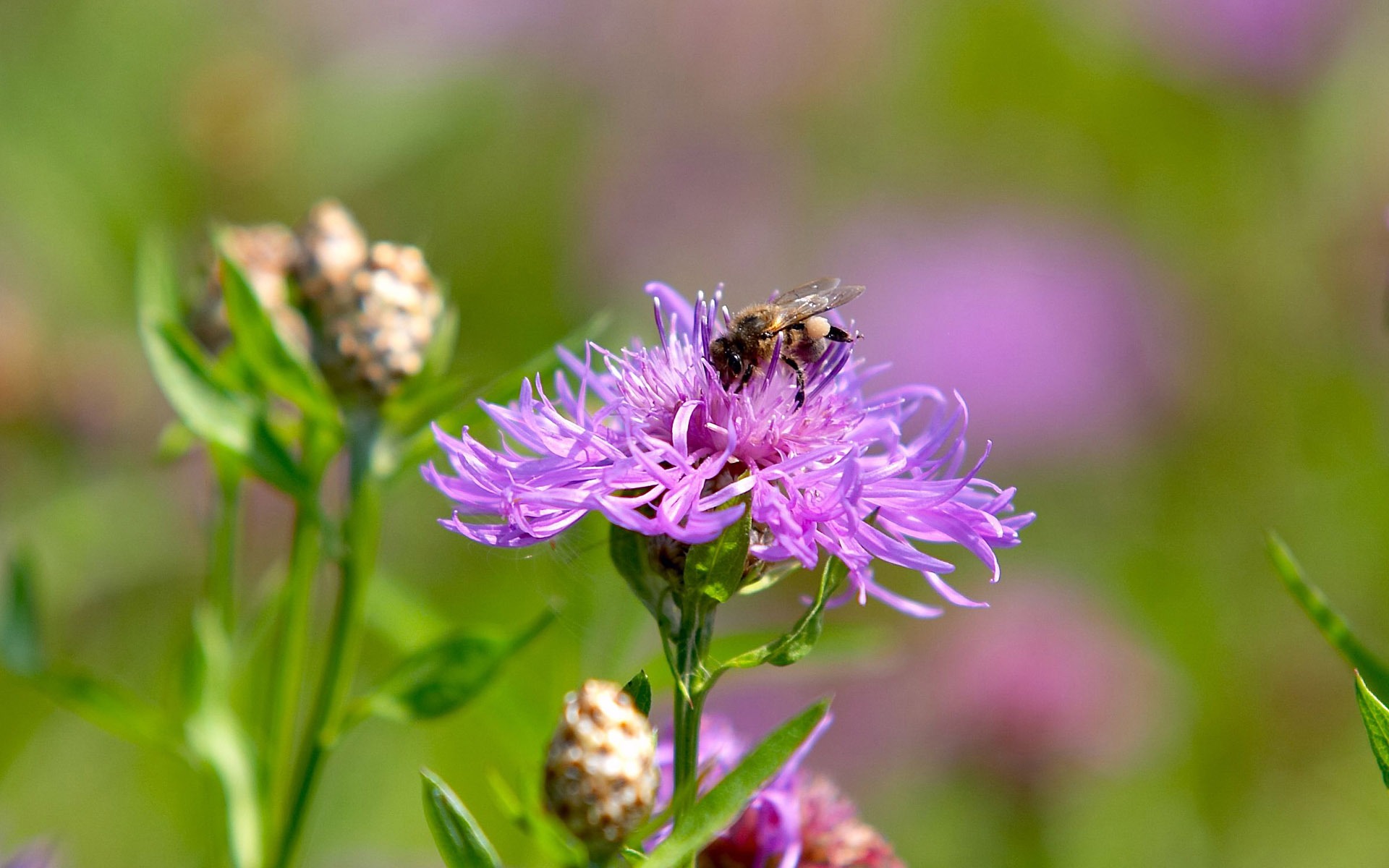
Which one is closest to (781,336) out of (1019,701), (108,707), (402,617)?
(402,617)

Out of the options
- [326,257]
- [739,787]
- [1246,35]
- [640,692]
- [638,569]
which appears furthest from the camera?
[1246,35]

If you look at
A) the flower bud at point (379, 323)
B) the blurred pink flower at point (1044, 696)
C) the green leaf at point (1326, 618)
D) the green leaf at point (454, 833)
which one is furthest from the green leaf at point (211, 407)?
the blurred pink flower at point (1044, 696)

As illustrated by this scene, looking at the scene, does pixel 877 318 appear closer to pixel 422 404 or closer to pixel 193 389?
pixel 422 404

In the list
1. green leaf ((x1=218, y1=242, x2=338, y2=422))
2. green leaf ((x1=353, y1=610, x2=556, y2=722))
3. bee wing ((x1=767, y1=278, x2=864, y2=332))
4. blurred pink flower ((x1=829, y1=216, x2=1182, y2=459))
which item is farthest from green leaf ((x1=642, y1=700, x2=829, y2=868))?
blurred pink flower ((x1=829, y1=216, x2=1182, y2=459))

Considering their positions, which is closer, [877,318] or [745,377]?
[745,377]

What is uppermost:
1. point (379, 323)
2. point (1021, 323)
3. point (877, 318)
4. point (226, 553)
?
point (379, 323)

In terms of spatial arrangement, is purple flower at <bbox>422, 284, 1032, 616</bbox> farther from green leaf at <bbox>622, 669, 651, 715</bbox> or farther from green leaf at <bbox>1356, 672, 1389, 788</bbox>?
green leaf at <bbox>1356, 672, 1389, 788</bbox>

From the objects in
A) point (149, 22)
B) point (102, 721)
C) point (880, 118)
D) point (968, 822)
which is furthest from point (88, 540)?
point (880, 118)

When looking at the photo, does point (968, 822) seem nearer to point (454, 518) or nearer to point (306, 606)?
point (306, 606)
